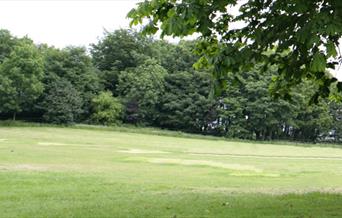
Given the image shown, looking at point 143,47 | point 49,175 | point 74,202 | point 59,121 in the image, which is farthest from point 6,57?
point 74,202

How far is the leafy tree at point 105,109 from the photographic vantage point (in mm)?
85812

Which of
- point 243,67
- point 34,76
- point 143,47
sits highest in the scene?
point 143,47

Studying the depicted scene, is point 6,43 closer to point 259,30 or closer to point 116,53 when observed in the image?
point 116,53

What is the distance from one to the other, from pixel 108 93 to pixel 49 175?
68952mm

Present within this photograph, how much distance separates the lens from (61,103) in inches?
3162

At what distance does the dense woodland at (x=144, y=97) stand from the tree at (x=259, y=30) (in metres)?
70.3

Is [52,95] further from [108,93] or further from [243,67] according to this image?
[243,67]

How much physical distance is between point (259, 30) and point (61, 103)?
7353 cm

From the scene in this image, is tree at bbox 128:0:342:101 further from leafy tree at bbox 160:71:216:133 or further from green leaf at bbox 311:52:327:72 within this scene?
leafy tree at bbox 160:71:216:133

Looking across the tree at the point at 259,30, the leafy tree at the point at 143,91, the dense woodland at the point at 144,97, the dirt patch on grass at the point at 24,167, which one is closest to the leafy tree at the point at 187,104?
the dense woodland at the point at 144,97

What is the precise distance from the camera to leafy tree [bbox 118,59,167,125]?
3564 inches

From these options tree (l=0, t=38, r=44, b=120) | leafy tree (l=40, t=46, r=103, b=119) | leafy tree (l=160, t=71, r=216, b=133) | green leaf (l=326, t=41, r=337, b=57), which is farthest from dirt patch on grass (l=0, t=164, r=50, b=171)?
leafy tree (l=160, t=71, r=216, b=133)

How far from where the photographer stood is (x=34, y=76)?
78062 mm

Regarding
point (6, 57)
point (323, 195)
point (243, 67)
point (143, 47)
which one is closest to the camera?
point (243, 67)
